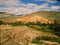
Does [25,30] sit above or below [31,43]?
above

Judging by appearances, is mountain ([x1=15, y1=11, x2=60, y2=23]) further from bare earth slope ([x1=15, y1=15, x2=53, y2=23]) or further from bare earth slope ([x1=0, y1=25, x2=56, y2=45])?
bare earth slope ([x1=0, y1=25, x2=56, y2=45])

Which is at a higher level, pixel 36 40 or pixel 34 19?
pixel 34 19

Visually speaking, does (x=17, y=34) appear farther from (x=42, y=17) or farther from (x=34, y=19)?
(x=42, y=17)

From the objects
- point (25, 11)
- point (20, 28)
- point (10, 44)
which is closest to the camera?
point (10, 44)

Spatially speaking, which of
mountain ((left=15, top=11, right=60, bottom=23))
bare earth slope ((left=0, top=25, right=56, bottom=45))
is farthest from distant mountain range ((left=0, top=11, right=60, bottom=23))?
bare earth slope ((left=0, top=25, right=56, bottom=45))

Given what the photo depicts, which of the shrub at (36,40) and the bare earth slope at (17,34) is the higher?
the bare earth slope at (17,34)

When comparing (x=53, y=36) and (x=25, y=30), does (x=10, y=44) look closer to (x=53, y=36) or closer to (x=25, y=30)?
(x=25, y=30)

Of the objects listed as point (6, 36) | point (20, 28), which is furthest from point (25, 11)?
point (6, 36)

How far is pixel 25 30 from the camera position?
7766 millimetres

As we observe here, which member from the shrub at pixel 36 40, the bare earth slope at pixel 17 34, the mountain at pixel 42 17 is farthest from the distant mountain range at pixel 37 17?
the shrub at pixel 36 40

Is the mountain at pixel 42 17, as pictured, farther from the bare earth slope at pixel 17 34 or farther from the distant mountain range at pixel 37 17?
the bare earth slope at pixel 17 34

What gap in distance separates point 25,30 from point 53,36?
4.01 feet

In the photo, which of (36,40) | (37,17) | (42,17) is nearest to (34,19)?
(37,17)

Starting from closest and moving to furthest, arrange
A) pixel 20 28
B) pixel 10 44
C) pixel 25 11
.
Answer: pixel 10 44
pixel 20 28
pixel 25 11
